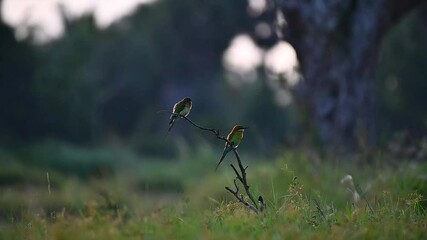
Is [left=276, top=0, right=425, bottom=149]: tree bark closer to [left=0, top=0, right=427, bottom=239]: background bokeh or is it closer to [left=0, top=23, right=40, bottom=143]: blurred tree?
[left=0, top=0, right=427, bottom=239]: background bokeh

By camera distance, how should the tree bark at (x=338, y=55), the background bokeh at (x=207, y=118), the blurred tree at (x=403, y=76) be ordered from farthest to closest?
1. the blurred tree at (x=403, y=76)
2. the tree bark at (x=338, y=55)
3. the background bokeh at (x=207, y=118)

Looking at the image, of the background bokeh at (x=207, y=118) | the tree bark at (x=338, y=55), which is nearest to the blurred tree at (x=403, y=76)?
the background bokeh at (x=207, y=118)

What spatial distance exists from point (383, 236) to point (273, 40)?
30.0 m

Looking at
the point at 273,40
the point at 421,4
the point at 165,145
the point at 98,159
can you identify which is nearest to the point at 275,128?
the point at 273,40

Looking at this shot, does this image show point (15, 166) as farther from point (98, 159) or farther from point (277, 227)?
point (277, 227)

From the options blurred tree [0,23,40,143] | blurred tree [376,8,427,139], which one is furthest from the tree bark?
blurred tree [0,23,40,143]

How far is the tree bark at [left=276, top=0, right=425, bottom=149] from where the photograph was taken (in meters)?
10.7

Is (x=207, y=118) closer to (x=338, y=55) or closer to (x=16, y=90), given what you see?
(x=16, y=90)

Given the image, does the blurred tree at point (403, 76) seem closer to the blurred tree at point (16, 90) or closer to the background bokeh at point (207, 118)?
the background bokeh at point (207, 118)

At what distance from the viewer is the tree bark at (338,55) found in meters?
10.7

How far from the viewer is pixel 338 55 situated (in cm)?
1090

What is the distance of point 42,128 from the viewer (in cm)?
2406

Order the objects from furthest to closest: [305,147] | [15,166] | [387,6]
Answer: [15,166], [387,6], [305,147]

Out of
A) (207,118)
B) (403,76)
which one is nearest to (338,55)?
(403,76)
